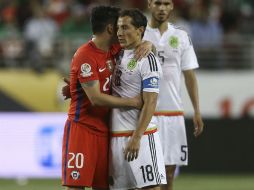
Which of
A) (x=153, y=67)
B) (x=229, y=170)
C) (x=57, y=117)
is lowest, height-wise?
(x=229, y=170)

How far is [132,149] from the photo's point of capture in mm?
8172

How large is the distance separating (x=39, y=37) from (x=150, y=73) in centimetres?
885

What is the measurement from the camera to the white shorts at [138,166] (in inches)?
328

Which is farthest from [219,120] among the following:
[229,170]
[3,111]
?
[3,111]

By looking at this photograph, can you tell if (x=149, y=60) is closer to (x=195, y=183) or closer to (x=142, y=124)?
(x=142, y=124)

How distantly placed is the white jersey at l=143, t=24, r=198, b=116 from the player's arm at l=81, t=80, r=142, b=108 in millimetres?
1476

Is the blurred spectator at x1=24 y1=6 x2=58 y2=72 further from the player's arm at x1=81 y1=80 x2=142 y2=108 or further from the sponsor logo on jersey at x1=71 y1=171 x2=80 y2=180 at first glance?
the player's arm at x1=81 y1=80 x2=142 y2=108

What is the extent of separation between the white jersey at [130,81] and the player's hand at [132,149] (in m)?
0.22

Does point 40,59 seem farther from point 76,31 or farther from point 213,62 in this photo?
point 213,62

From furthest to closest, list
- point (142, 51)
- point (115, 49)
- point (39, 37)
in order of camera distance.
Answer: point (39, 37) < point (115, 49) < point (142, 51)

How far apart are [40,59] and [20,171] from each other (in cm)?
216

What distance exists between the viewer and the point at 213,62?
16.8 m

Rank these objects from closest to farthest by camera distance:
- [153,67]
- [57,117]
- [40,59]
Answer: [153,67] < [57,117] < [40,59]

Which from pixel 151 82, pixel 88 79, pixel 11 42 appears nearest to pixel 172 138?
pixel 151 82
